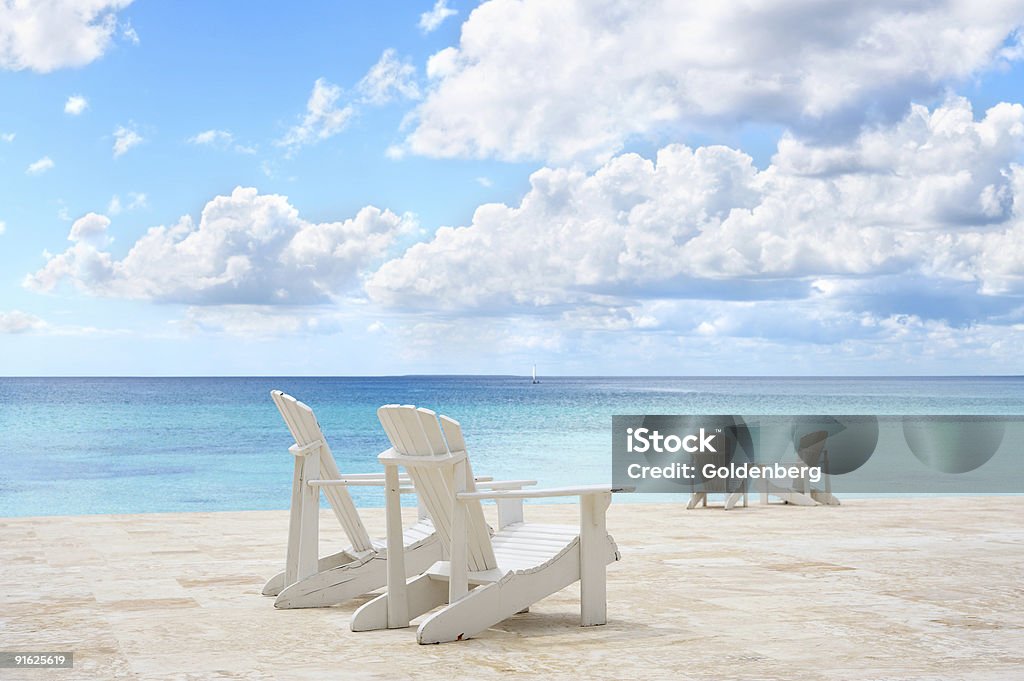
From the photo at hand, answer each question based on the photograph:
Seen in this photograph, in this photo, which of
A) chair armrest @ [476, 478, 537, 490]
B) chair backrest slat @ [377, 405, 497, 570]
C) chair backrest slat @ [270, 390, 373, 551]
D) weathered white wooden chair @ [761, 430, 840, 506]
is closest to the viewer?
chair backrest slat @ [377, 405, 497, 570]

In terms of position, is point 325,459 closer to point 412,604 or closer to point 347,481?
point 347,481

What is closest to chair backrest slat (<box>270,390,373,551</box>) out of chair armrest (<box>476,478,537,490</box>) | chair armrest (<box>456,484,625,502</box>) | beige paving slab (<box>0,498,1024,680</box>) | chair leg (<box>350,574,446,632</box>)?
beige paving slab (<box>0,498,1024,680</box>)

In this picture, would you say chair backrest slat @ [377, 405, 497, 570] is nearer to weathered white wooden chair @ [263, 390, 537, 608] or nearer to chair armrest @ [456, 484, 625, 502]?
chair armrest @ [456, 484, 625, 502]

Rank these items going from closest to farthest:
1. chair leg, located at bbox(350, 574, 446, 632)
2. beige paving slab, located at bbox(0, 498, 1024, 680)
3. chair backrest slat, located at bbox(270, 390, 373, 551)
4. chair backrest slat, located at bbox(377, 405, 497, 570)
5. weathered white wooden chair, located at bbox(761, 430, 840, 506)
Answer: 1. beige paving slab, located at bbox(0, 498, 1024, 680)
2. chair backrest slat, located at bbox(377, 405, 497, 570)
3. chair leg, located at bbox(350, 574, 446, 632)
4. chair backrest slat, located at bbox(270, 390, 373, 551)
5. weathered white wooden chair, located at bbox(761, 430, 840, 506)

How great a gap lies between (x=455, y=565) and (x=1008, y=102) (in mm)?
67580

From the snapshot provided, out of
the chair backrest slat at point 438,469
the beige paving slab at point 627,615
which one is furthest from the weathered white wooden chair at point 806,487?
the chair backrest slat at point 438,469

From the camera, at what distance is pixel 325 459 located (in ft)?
20.0

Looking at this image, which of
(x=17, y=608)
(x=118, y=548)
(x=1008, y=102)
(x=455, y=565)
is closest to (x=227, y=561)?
(x=118, y=548)

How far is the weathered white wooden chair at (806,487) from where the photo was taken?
42.1 feet

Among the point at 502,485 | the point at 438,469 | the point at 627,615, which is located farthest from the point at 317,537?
the point at 627,615

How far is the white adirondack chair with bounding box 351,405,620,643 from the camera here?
16.9ft

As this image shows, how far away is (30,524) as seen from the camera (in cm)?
1088

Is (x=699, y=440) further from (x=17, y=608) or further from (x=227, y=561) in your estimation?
(x=17, y=608)

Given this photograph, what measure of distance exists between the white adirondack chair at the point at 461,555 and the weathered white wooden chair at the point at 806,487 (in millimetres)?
7598
